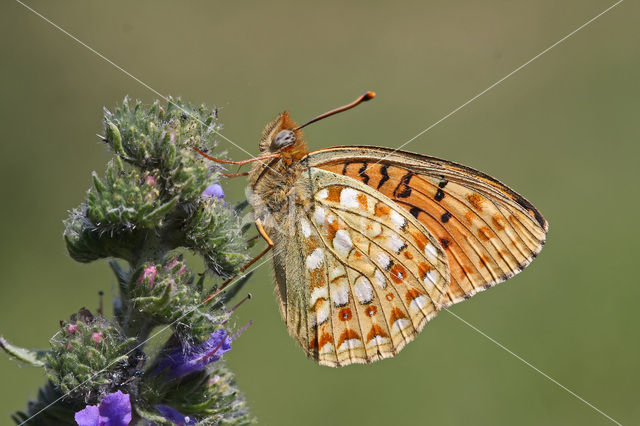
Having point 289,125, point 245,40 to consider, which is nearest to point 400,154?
point 289,125

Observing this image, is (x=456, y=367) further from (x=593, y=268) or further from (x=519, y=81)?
(x=519, y=81)

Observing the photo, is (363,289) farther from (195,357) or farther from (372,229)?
(195,357)

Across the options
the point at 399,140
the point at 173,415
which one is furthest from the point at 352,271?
the point at 399,140

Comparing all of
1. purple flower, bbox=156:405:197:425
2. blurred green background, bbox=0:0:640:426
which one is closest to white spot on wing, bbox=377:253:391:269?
purple flower, bbox=156:405:197:425

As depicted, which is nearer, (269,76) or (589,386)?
(589,386)

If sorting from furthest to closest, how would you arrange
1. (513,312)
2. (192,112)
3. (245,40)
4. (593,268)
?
(245,40) → (593,268) → (513,312) → (192,112)

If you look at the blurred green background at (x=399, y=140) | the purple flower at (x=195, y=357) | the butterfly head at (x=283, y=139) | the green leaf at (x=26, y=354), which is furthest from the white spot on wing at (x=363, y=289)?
the blurred green background at (x=399, y=140)

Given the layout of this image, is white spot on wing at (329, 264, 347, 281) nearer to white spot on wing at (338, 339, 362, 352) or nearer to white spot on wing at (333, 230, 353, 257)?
white spot on wing at (333, 230, 353, 257)
